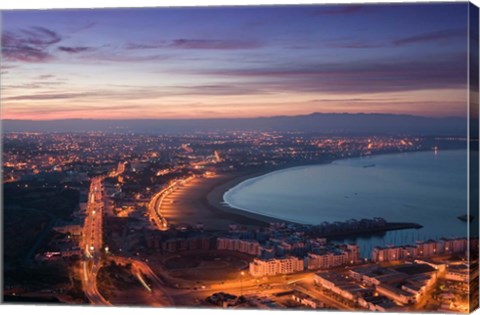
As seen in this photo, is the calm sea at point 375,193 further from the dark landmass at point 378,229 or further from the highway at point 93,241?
the highway at point 93,241

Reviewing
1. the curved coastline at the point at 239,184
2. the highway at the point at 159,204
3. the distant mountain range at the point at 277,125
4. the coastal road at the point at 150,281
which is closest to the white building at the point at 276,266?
the curved coastline at the point at 239,184

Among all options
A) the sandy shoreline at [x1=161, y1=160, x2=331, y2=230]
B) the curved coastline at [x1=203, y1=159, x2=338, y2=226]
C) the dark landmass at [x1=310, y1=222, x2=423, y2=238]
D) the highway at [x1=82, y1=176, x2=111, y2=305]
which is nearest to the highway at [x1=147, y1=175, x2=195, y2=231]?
the sandy shoreline at [x1=161, y1=160, x2=331, y2=230]

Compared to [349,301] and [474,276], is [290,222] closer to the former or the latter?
[349,301]

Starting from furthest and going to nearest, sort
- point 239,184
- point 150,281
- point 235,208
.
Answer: point 239,184 < point 235,208 < point 150,281

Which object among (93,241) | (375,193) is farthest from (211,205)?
(375,193)

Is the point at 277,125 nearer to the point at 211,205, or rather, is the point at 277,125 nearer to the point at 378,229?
the point at 211,205

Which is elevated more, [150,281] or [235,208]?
[235,208]

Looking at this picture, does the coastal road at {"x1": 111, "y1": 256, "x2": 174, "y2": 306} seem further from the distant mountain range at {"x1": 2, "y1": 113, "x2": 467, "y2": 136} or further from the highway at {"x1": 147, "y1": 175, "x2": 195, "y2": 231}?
the distant mountain range at {"x1": 2, "y1": 113, "x2": 467, "y2": 136}
